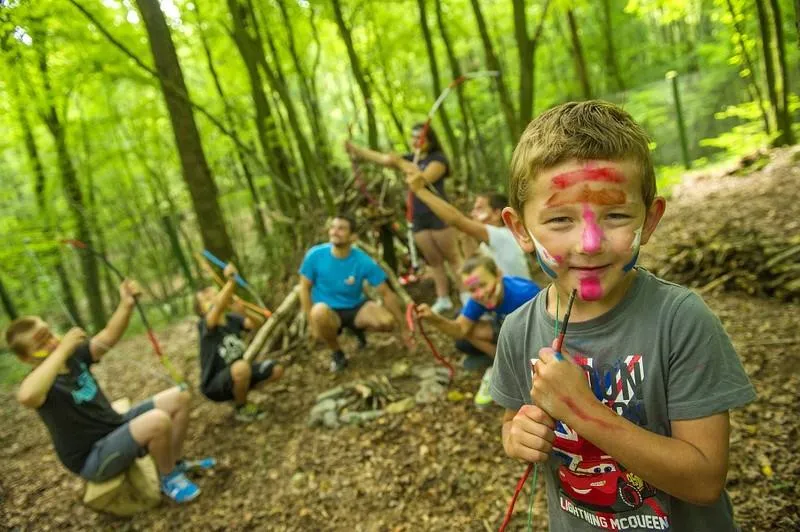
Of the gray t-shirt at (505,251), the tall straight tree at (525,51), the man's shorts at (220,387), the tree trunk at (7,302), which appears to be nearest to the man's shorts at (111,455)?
the man's shorts at (220,387)

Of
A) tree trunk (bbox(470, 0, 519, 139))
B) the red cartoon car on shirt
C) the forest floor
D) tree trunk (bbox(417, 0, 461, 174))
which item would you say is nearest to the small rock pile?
the forest floor

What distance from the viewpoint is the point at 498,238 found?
3.66m

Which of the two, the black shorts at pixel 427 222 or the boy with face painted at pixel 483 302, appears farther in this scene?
the black shorts at pixel 427 222

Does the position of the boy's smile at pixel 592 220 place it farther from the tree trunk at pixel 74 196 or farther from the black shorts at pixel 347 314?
the tree trunk at pixel 74 196

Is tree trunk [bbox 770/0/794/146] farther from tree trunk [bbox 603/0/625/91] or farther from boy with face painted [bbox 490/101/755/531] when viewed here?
boy with face painted [bbox 490/101/755/531]

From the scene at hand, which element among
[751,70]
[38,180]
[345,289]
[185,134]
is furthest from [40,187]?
[751,70]

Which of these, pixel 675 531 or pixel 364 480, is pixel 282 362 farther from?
pixel 675 531

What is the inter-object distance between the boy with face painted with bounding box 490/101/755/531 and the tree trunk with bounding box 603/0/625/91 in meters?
14.3

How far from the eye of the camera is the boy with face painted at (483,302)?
3.18 metres

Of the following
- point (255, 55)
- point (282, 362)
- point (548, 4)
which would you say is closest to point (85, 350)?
point (282, 362)

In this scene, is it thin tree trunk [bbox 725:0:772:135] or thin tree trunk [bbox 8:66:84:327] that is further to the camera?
thin tree trunk [bbox 8:66:84:327]

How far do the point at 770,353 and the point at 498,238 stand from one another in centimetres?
198

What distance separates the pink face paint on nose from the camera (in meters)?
1.01

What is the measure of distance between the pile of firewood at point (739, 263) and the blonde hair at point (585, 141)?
151 inches
